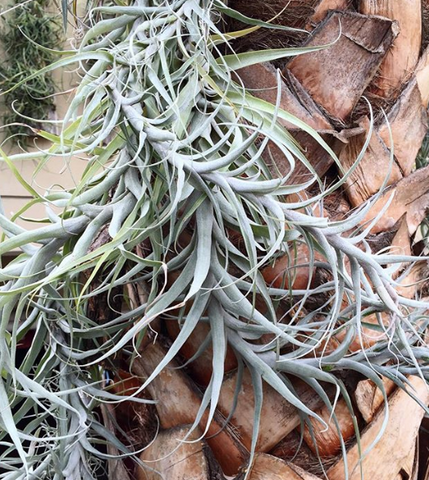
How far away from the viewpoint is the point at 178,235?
57cm

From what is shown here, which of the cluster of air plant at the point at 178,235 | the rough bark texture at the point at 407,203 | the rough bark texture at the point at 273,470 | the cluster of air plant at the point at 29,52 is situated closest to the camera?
the cluster of air plant at the point at 178,235

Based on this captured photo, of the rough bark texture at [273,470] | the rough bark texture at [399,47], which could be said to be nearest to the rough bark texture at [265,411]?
the rough bark texture at [273,470]

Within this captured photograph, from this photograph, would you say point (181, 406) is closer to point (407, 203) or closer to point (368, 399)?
point (368, 399)

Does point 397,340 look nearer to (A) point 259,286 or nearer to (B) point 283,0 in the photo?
(A) point 259,286

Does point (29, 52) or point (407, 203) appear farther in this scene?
point (29, 52)

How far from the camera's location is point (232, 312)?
0.53 meters

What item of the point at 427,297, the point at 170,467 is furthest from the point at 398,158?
the point at 170,467

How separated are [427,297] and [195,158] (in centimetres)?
38

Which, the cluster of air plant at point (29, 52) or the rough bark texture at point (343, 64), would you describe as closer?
the rough bark texture at point (343, 64)

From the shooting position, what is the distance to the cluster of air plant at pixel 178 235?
48 cm

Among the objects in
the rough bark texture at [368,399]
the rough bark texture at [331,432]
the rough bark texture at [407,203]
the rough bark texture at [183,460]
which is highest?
the rough bark texture at [407,203]

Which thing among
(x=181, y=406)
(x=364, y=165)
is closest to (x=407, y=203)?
(x=364, y=165)

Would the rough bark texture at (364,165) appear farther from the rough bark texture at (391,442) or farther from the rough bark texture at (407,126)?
the rough bark texture at (391,442)

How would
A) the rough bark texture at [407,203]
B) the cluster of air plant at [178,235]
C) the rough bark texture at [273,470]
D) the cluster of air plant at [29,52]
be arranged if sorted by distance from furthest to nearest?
the cluster of air plant at [29,52]
the rough bark texture at [407,203]
the rough bark texture at [273,470]
the cluster of air plant at [178,235]
